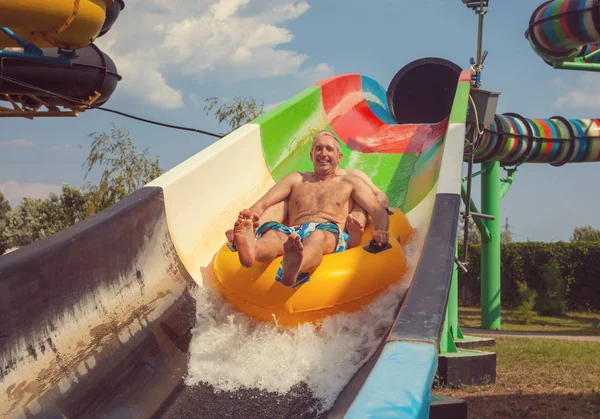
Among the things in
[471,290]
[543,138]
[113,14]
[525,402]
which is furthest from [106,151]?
[471,290]

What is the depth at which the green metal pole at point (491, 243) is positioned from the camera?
8633 millimetres

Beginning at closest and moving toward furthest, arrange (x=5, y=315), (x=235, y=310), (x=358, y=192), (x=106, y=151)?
(x=5, y=315)
(x=235, y=310)
(x=358, y=192)
(x=106, y=151)

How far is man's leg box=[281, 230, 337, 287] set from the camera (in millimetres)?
2602

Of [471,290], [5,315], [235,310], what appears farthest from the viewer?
[471,290]

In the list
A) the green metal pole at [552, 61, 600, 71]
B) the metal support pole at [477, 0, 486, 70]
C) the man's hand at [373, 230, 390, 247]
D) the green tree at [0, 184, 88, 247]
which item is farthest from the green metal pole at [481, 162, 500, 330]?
the green tree at [0, 184, 88, 247]

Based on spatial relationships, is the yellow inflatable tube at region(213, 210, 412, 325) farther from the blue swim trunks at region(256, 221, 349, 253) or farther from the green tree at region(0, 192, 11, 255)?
the green tree at region(0, 192, 11, 255)

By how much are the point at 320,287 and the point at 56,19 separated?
15.6ft

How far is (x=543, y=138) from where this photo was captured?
318 inches

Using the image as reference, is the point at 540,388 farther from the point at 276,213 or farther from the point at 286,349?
the point at 286,349

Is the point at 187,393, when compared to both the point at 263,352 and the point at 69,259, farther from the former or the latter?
the point at 69,259

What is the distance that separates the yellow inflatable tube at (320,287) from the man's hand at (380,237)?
5 centimetres

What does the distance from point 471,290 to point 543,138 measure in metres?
7.31

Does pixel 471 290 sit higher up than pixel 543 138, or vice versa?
pixel 543 138

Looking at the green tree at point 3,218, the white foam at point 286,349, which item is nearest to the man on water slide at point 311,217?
the white foam at point 286,349
